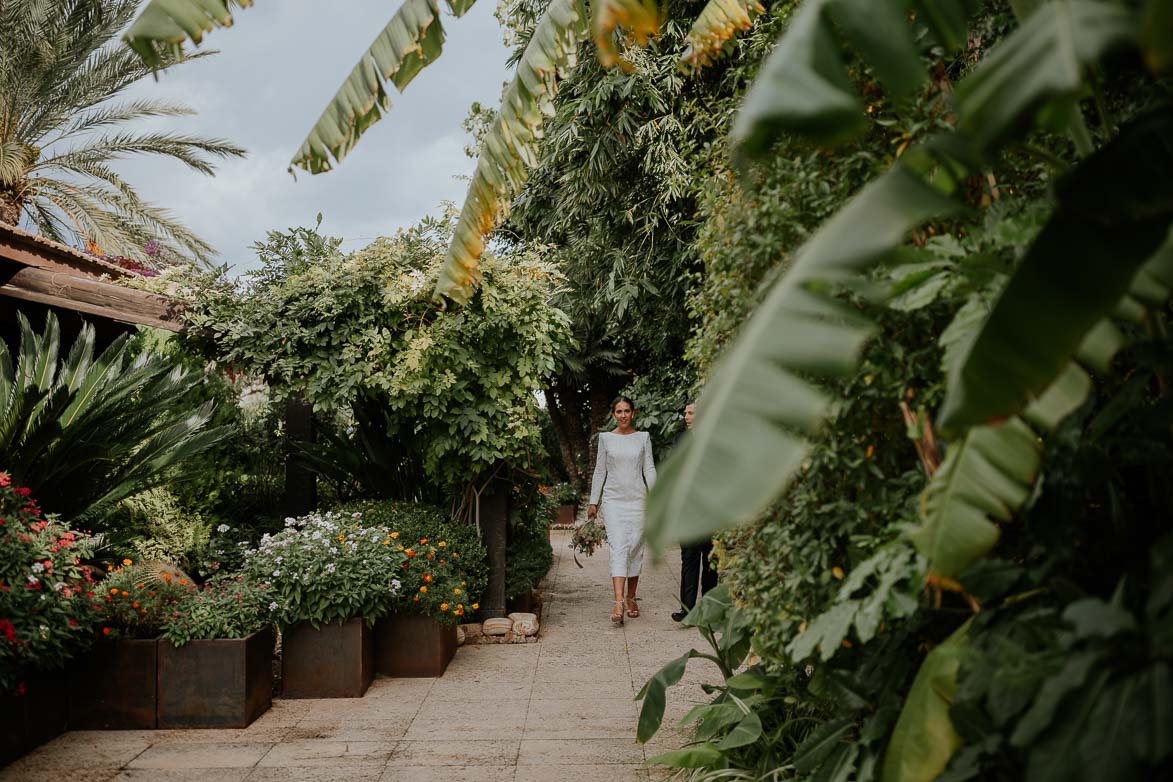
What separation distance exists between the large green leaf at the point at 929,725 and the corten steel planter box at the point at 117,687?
455cm

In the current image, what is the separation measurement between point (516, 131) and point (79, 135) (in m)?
12.6

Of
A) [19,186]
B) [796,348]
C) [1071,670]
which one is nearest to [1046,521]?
[1071,670]

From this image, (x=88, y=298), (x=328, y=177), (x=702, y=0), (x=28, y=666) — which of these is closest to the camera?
(x=328, y=177)

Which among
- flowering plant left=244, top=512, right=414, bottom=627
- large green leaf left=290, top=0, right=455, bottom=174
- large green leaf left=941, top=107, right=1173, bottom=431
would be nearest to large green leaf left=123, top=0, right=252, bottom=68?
large green leaf left=290, top=0, right=455, bottom=174

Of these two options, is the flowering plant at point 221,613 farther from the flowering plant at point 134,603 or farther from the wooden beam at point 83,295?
the wooden beam at point 83,295

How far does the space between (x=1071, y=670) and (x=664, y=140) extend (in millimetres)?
9404

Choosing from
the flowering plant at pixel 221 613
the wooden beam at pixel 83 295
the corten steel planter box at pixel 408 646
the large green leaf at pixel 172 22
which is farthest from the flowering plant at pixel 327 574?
the large green leaf at pixel 172 22

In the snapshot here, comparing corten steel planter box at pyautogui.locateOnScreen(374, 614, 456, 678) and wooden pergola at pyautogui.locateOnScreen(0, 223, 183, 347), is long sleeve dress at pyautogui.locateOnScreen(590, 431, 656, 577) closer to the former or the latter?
corten steel planter box at pyautogui.locateOnScreen(374, 614, 456, 678)

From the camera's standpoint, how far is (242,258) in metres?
7.70

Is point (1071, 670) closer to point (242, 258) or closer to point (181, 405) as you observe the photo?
point (242, 258)

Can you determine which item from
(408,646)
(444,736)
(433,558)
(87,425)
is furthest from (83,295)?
(444,736)

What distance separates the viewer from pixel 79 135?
14039mm

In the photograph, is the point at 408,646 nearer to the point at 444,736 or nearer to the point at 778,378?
the point at 444,736

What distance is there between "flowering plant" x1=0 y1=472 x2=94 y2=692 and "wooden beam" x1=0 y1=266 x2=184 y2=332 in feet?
8.44
